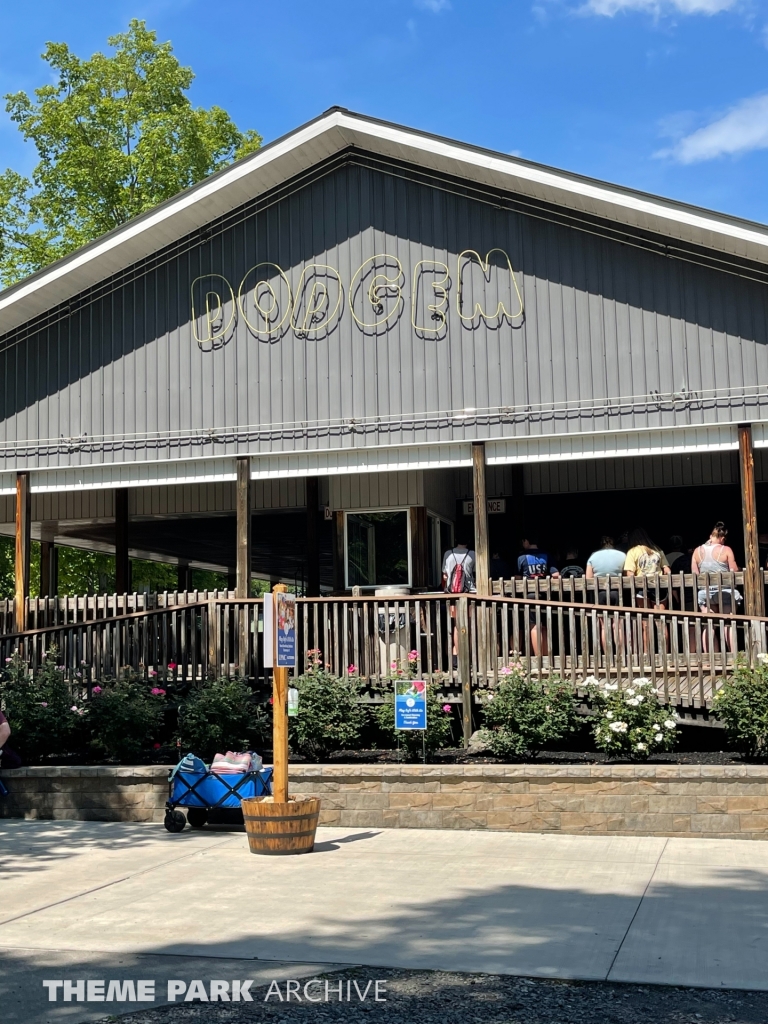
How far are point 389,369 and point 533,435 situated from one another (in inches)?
86.4

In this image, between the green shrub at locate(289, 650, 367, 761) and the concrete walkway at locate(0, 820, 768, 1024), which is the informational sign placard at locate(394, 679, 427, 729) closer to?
the green shrub at locate(289, 650, 367, 761)

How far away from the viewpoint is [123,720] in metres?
12.7

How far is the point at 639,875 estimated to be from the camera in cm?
891

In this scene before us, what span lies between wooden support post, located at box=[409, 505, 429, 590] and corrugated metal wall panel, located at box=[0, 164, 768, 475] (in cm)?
204

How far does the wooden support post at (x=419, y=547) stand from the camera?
17.1 m

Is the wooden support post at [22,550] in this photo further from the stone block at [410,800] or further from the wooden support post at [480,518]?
the stone block at [410,800]

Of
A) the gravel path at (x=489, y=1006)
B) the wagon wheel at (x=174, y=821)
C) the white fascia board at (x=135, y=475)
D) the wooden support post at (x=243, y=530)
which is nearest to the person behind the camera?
the gravel path at (x=489, y=1006)

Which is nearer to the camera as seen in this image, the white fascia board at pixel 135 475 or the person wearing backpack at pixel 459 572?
the person wearing backpack at pixel 459 572

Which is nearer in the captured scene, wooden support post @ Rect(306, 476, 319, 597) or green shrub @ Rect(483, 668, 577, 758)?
green shrub @ Rect(483, 668, 577, 758)

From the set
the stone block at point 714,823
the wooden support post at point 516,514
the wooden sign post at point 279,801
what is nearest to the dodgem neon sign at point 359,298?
the wooden support post at point 516,514

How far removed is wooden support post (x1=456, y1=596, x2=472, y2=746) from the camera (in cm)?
1298

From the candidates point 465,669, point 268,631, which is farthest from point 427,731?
point 268,631

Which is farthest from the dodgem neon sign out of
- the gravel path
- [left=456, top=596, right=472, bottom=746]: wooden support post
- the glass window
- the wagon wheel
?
the gravel path

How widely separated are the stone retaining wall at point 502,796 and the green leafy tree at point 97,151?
18166 mm
